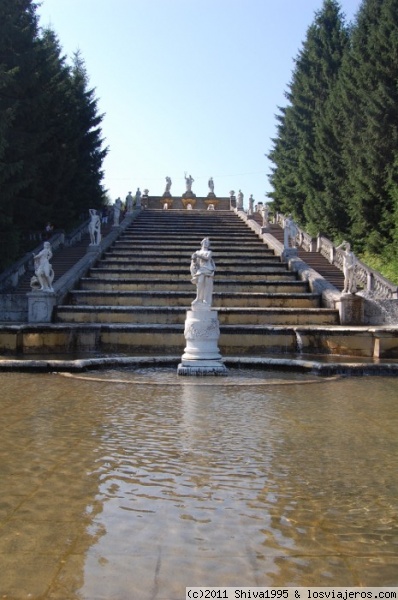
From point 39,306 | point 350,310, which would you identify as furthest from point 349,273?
point 39,306

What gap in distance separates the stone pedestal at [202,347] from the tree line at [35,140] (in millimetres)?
11524

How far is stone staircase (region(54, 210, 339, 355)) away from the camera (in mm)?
15711

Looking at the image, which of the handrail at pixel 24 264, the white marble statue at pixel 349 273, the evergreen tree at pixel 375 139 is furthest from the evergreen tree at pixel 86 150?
the white marble statue at pixel 349 273

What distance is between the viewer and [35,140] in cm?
2677

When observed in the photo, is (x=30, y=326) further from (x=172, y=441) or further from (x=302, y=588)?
(x=302, y=588)

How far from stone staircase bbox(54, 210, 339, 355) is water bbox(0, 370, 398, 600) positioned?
7.68 meters

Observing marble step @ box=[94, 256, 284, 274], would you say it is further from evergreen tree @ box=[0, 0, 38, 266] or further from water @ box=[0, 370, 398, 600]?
water @ box=[0, 370, 398, 600]

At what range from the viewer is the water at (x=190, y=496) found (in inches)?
122

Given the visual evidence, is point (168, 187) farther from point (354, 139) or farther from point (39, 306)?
point (39, 306)

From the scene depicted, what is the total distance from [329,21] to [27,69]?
1184 inches

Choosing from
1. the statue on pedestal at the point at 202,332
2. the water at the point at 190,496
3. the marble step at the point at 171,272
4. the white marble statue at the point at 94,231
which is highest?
the white marble statue at the point at 94,231

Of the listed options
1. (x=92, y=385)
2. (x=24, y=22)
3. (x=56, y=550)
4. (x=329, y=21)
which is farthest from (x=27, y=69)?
(x=329, y=21)

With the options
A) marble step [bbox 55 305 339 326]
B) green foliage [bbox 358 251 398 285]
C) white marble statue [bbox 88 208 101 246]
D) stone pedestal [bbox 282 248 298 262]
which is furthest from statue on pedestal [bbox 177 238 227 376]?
green foliage [bbox 358 251 398 285]

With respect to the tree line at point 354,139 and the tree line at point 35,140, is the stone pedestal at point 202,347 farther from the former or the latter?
the tree line at point 354,139
